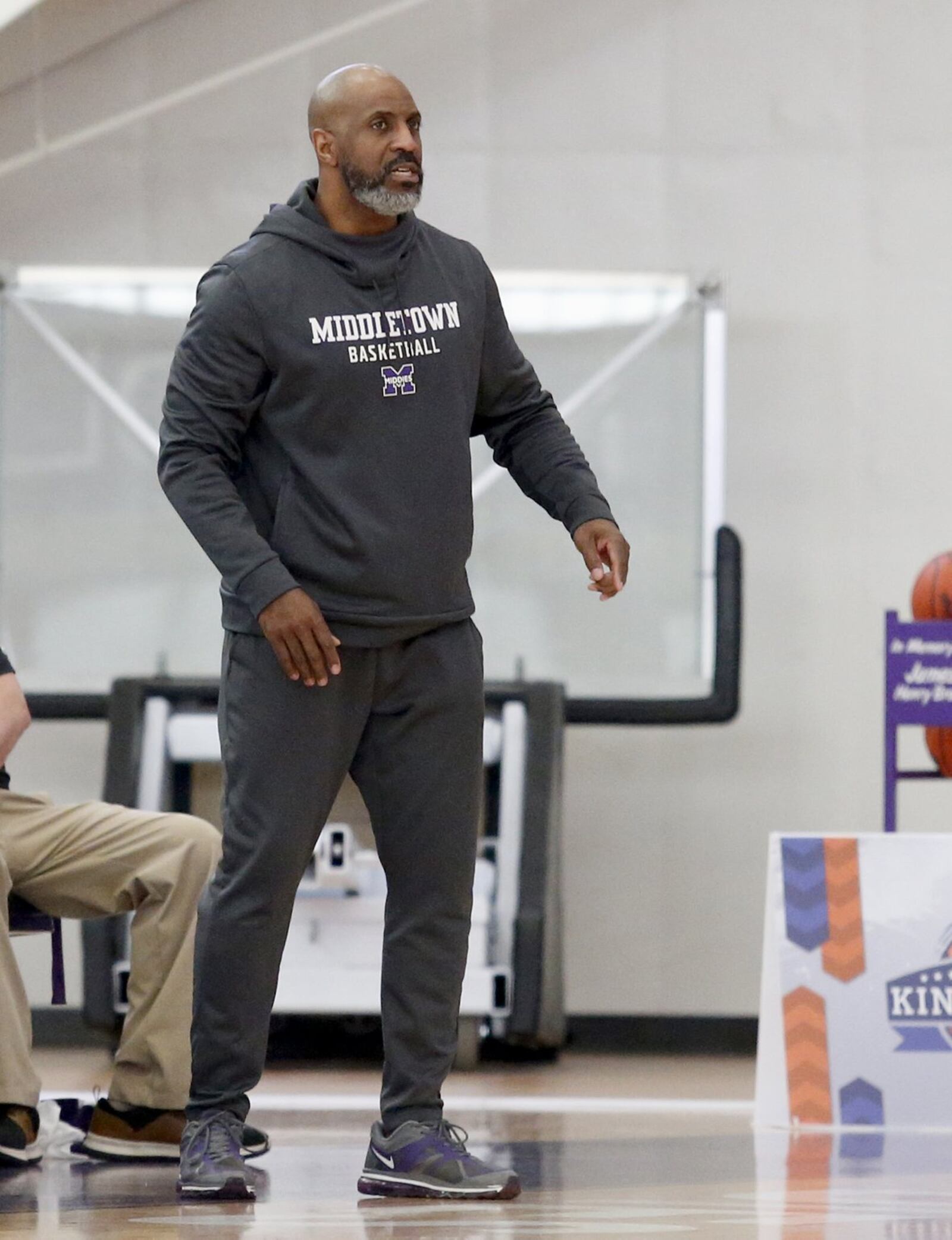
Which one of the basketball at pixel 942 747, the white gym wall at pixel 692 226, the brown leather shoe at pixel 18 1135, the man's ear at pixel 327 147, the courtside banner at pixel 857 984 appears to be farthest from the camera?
the white gym wall at pixel 692 226

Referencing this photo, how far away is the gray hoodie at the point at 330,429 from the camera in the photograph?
8.57 feet

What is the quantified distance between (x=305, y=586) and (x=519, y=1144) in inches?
47.1

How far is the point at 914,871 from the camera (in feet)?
12.3

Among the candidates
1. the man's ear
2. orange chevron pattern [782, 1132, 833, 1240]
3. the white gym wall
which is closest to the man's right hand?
the man's ear

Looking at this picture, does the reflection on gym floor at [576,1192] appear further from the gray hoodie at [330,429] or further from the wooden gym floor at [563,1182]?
the gray hoodie at [330,429]

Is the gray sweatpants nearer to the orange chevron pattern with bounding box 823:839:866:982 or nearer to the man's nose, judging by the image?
the man's nose

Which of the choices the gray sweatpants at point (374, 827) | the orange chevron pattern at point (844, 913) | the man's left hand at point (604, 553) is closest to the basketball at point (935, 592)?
the orange chevron pattern at point (844, 913)

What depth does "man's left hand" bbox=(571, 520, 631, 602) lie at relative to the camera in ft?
8.87

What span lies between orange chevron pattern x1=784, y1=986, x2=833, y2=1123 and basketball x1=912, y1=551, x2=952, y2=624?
0.86m

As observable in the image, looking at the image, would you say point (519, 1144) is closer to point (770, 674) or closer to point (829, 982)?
point (829, 982)

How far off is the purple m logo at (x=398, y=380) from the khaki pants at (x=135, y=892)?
3.14ft

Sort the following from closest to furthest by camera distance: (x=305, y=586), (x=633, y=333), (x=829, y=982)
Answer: (x=305, y=586), (x=829, y=982), (x=633, y=333)

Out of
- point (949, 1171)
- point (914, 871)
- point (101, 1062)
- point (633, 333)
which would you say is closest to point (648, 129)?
point (633, 333)

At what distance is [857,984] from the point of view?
3711mm
